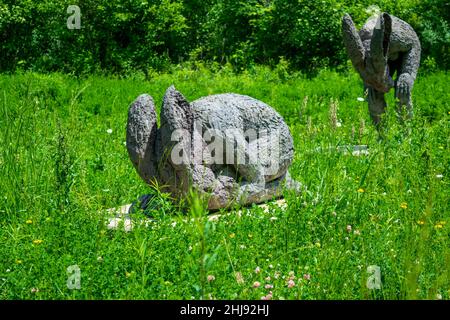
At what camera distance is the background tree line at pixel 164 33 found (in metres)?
16.8

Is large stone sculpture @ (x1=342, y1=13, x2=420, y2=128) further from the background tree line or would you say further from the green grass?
the background tree line

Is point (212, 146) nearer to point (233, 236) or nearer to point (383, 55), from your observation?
point (233, 236)

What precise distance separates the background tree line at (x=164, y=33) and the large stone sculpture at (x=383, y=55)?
7.54 m

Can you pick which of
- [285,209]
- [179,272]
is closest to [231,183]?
[285,209]

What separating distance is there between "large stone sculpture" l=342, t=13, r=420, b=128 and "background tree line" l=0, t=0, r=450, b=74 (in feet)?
24.7

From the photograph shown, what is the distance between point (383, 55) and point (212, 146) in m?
3.33

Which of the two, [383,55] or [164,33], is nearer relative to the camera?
[383,55]

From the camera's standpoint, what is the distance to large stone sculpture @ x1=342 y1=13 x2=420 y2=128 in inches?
331

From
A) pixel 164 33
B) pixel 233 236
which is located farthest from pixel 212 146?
pixel 164 33

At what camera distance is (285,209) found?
18.7 ft

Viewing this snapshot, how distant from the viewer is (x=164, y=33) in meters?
18.4

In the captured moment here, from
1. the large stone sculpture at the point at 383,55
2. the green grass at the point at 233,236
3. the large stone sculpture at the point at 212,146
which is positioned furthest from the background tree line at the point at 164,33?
the large stone sculpture at the point at 212,146
